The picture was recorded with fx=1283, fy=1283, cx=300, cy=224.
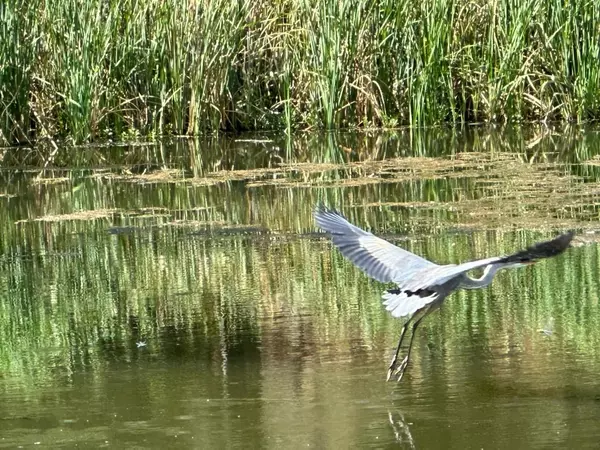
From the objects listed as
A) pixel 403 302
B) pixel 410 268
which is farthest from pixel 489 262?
pixel 410 268

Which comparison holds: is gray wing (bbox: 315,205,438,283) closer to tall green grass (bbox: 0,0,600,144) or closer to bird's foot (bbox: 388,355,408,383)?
bird's foot (bbox: 388,355,408,383)

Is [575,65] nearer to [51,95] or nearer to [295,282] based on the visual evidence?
[51,95]

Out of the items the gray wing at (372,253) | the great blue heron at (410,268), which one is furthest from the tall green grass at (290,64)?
the great blue heron at (410,268)

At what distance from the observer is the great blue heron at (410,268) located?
187 inches

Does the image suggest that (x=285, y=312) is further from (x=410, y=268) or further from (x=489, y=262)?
(x=489, y=262)

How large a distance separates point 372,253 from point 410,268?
0.95 feet

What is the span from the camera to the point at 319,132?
14.4m

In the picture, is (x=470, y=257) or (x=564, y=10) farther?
(x=564, y=10)

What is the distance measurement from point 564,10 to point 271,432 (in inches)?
395

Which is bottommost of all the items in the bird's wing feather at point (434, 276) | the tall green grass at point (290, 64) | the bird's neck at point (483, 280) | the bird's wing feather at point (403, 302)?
the bird's wing feather at point (403, 302)

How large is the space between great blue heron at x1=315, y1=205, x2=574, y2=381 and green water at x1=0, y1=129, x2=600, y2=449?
36 centimetres

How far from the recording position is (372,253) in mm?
5863

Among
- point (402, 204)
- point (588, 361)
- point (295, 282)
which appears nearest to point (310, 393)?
point (588, 361)

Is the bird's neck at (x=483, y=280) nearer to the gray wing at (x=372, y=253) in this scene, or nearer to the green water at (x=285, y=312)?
the gray wing at (x=372, y=253)
